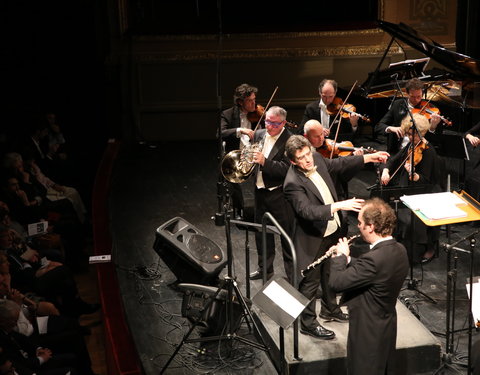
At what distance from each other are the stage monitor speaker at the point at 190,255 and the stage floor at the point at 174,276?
0.70 feet

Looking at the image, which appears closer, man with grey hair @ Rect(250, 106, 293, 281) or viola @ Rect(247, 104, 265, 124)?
man with grey hair @ Rect(250, 106, 293, 281)

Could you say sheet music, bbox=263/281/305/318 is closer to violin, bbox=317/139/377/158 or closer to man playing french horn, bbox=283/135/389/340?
man playing french horn, bbox=283/135/389/340

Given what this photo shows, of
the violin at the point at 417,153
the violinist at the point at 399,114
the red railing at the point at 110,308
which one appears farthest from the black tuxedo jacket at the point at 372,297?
the violinist at the point at 399,114

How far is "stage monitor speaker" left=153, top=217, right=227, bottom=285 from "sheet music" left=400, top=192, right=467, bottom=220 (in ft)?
5.48

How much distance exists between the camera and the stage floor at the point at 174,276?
5285mm

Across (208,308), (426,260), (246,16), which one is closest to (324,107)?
(426,260)

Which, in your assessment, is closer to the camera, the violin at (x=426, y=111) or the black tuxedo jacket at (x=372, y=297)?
the black tuxedo jacket at (x=372, y=297)

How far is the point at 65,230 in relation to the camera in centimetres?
791

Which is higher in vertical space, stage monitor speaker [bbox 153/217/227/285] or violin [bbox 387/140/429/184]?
violin [bbox 387/140/429/184]

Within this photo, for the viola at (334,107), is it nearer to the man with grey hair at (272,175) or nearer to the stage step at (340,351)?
the man with grey hair at (272,175)

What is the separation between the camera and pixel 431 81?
9039 mm

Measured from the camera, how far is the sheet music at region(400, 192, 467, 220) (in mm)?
5281

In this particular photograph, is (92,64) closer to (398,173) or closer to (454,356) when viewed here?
(398,173)

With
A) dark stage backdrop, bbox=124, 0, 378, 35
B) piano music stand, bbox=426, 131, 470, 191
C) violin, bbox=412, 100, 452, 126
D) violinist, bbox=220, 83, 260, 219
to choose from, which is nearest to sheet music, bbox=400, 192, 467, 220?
piano music stand, bbox=426, 131, 470, 191
